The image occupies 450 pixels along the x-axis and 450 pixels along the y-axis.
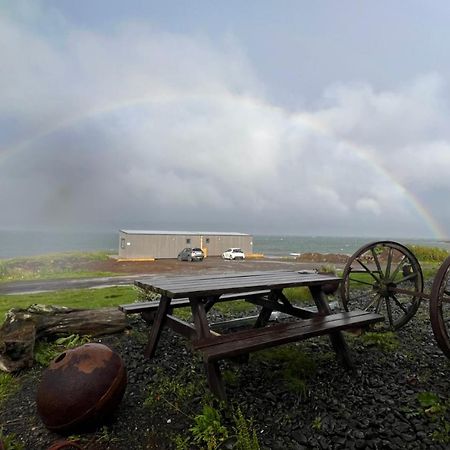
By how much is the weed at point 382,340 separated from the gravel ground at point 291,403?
3.0 inches

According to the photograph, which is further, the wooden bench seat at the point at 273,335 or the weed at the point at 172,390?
the weed at the point at 172,390

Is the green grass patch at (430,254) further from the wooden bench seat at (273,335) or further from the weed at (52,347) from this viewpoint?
the weed at (52,347)

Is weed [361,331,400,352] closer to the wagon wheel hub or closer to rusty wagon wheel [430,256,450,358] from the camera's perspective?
the wagon wheel hub

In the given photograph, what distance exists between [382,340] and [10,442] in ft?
14.7

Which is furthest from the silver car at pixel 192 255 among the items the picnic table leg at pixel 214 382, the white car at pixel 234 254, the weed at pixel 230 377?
the picnic table leg at pixel 214 382

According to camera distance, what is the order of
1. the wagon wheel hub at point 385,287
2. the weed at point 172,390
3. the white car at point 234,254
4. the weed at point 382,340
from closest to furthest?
the weed at point 172,390
the weed at point 382,340
the wagon wheel hub at point 385,287
the white car at point 234,254

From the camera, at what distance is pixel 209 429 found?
9.74 feet

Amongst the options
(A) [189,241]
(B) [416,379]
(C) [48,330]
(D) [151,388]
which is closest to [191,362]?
(D) [151,388]

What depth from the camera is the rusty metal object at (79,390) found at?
9.78ft

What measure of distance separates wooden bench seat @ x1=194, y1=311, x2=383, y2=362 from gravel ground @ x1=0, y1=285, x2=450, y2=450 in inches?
20.8

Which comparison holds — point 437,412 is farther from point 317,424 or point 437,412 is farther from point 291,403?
point 291,403

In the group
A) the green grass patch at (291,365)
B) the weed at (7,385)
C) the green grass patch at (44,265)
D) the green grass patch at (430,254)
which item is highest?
the green grass patch at (430,254)

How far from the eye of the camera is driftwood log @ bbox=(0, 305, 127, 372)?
4.30m

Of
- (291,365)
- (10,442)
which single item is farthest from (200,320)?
(10,442)
